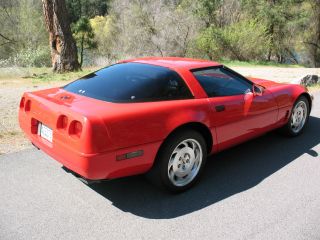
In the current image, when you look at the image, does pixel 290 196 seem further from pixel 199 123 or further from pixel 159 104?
pixel 159 104

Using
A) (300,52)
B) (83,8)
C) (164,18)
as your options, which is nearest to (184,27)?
(164,18)

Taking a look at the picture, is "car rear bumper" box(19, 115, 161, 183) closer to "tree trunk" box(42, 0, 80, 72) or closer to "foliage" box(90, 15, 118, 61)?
"tree trunk" box(42, 0, 80, 72)

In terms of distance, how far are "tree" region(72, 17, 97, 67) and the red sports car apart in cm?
2768

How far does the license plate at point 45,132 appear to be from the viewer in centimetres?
347

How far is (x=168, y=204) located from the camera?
3.51 metres

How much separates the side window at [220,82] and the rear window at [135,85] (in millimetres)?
319

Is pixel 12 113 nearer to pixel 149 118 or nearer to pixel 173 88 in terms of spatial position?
pixel 173 88

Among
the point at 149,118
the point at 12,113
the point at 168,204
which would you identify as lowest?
the point at 12,113

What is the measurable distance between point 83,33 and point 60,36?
800 inches

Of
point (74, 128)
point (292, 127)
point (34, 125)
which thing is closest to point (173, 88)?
point (74, 128)

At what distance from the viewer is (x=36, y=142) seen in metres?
3.71

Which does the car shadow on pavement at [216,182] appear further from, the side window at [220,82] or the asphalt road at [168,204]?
the side window at [220,82]

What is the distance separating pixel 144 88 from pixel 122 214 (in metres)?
1.23

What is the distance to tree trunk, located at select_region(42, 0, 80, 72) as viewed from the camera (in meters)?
12.9
